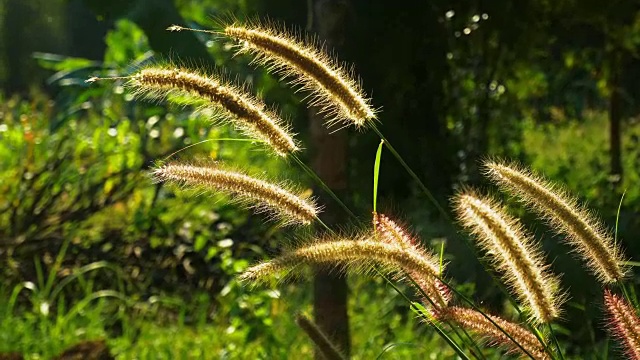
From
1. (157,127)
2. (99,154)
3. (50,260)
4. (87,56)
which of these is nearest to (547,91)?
(157,127)

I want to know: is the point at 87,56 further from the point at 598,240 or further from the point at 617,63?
the point at 598,240

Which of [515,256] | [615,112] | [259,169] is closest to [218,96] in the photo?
[515,256]

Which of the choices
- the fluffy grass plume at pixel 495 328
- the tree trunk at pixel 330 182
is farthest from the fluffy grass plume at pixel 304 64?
the tree trunk at pixel 330 182

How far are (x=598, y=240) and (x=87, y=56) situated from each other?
19906 millimetres

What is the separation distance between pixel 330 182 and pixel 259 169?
1.50ft

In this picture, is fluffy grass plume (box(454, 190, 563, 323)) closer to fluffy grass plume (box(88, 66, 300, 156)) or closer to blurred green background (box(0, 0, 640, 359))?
fluffy grass plume (box(88, 66, 300, 156))

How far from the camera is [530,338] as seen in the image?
1.56 m

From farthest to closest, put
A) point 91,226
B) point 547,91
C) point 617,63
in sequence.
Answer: point 547,91
point 617,63
point 91,226

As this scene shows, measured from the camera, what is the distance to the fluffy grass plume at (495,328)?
1508mm

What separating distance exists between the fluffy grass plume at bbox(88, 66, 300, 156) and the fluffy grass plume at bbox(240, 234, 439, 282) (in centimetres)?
18

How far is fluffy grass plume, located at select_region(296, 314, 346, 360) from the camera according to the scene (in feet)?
5.26

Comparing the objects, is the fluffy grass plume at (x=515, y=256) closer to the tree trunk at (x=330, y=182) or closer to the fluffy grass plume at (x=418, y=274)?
the fluffy grass plume at (x=418, y=274)

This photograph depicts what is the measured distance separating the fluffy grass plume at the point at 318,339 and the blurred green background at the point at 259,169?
4.80ft

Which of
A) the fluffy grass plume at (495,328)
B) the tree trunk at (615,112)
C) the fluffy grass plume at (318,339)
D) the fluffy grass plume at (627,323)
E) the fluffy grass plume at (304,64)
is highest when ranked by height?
the fluffy grass plume at (304,64)
